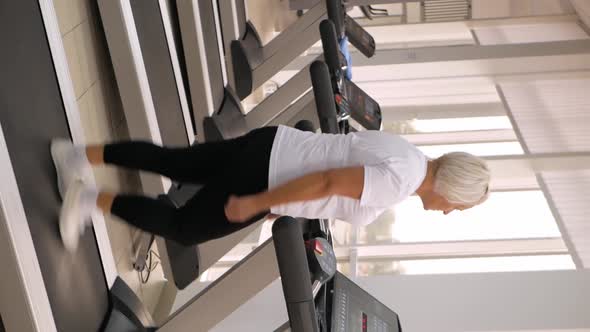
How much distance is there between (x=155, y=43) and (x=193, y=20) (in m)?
0.71

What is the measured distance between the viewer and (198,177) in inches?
110

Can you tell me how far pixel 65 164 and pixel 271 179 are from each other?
0.64 meters

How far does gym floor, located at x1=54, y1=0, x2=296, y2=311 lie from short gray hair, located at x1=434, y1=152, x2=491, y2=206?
54.5 inches

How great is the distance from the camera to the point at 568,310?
3201mm

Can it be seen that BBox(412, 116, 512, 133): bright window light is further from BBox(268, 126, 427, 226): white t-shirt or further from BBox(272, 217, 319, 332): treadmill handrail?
BBox(272, 217, 319, 332): treadmill handrail

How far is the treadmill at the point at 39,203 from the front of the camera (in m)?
2.11

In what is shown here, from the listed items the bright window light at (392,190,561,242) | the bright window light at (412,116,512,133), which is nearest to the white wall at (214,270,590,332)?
the bright window light at (392,190,561,242)

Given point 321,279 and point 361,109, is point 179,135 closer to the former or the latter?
point 361,109

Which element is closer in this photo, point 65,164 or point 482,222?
point 65,164

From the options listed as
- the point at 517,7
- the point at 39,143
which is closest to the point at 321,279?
the point at 39,143

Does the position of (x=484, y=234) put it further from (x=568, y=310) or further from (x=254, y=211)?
(x=254, y=211)

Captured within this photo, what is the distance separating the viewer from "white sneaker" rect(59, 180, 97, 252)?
2408 millimetres

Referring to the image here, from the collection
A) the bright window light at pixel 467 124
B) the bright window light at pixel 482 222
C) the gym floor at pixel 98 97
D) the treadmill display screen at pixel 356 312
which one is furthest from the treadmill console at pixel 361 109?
the bright window light at pixel 467 124

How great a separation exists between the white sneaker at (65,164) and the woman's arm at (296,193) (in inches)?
19.6
